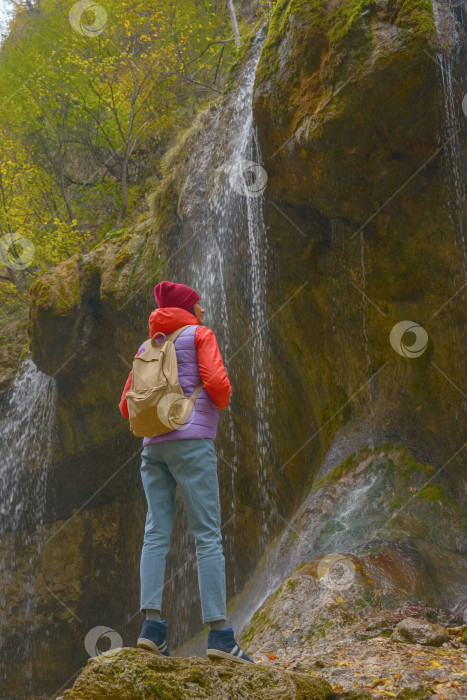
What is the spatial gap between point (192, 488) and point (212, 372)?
0.66m

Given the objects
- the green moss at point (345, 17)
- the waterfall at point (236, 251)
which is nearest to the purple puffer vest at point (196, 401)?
the green moss at point (345, 17)

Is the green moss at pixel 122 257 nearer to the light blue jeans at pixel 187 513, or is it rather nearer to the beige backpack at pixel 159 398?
the beige backpack at pixel 159 398

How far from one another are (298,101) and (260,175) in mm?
1044

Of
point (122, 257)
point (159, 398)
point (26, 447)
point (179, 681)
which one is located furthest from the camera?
point (26, 447)

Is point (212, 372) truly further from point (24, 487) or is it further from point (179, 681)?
point (24, 487)

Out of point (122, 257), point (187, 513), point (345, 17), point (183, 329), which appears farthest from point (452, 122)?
point (122, 257)

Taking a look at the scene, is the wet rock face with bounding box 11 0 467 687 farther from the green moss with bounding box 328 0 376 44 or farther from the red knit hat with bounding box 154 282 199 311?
the red knit hat with bounding box 154 282 199 311

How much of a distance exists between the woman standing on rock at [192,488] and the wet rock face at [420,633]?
4.13ft

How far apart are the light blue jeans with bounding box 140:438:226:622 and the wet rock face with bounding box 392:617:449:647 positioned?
4.55 ft

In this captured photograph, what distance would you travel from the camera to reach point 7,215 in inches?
615

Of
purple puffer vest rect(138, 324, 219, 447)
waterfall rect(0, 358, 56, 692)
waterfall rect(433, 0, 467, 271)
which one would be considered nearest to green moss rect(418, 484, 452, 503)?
waterfall rect(433, 0, 467, 271)

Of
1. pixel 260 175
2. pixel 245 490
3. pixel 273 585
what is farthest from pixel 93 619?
pixel 260 175

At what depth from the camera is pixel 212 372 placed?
3.78 metres

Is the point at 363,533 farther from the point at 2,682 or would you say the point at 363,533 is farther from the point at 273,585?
the point at 2,682
